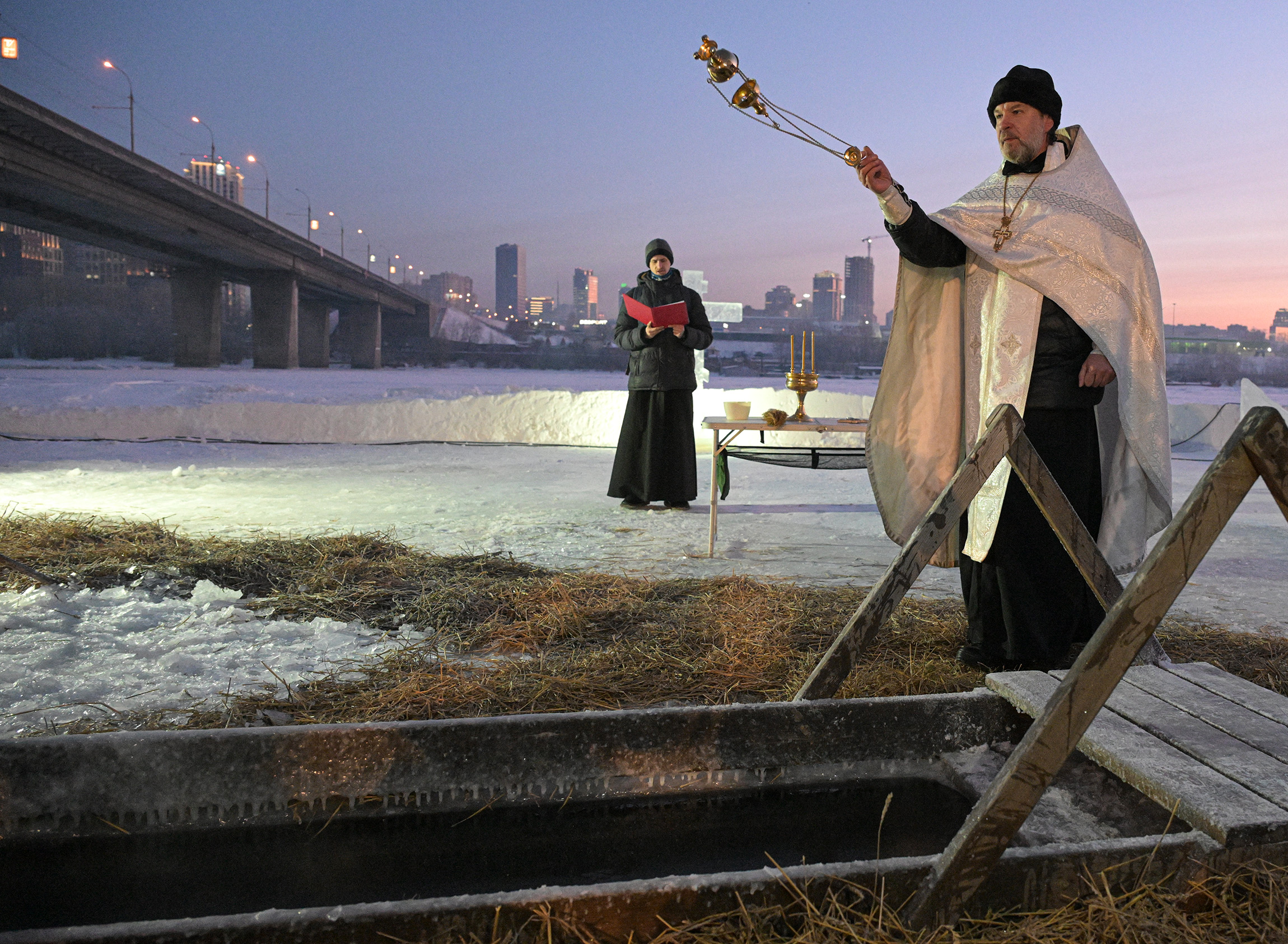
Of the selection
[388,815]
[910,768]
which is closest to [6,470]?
[388,815]

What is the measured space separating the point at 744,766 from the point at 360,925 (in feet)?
3.53

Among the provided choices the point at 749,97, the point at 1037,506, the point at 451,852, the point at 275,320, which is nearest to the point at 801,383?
the point at 1037,506

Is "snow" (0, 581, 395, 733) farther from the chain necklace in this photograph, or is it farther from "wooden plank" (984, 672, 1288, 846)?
the chain necklace

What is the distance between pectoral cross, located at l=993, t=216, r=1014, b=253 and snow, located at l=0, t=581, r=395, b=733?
2795mm

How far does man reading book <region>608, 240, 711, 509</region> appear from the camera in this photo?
7.10 metres

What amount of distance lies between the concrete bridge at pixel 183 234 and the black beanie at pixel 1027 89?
23.0m

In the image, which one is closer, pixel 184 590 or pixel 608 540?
pixel 184 590

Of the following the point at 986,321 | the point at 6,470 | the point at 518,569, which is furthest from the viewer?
the point at 6,470

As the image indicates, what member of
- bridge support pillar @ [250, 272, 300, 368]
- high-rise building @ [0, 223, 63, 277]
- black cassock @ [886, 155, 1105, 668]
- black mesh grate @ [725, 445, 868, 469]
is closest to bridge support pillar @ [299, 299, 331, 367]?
bridge support pillar @ [250, 272, 300, 368]

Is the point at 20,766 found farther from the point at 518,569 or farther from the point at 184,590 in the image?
the point at 518,569

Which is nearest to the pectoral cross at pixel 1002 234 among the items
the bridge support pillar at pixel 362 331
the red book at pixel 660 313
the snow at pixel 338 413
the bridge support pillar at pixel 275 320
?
the red book at pixel 660 313

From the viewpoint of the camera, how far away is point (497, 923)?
129cm

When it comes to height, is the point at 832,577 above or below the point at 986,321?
below

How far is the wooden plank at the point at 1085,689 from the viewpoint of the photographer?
4.68 ft
